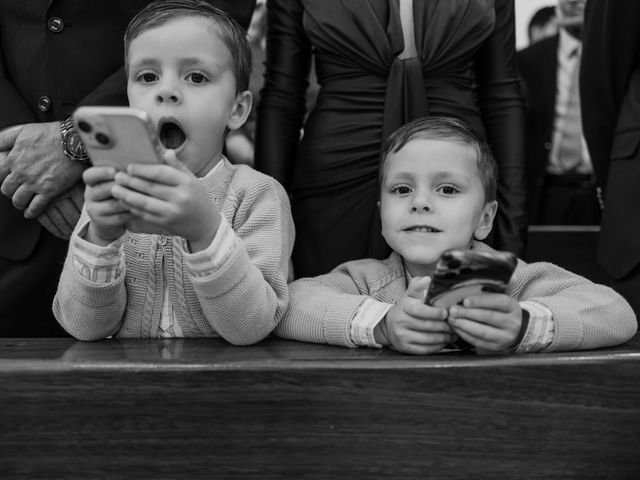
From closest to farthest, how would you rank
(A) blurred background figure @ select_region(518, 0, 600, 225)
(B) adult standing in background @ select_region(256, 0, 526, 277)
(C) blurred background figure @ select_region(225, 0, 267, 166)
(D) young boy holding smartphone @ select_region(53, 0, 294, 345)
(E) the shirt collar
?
(D) young boy holding smartphone @ select_region(53, 0, 294, 345) → (B) adult standing in background @ select_region(256, 0, 526, 277) → (C) blurred background figure @ select_region(225, 0, 267, 166) → (A) blurred background figure @ select_region(518, 0, 600, 225) → (E) the shirt collar

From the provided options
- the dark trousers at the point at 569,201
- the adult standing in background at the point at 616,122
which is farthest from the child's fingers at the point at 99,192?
the dark trousers at the point at 569,201

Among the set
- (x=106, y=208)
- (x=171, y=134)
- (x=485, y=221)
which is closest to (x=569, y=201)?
(x=485, y=221)

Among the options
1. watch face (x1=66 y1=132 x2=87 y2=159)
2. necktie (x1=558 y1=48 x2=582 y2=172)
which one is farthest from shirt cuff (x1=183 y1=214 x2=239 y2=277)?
necktie (x1=558 y1=48 x2=582 y2=172)

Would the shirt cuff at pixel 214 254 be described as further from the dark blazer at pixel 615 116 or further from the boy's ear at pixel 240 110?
the dark blazer at pixel 615 116

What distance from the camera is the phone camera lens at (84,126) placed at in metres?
1.23

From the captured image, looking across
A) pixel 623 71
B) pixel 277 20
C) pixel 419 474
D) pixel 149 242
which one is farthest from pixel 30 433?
pixel 623 71

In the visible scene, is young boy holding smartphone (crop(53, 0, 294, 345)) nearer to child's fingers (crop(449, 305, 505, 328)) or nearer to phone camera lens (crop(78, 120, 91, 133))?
phone camera lens (crop(78, 120, 91, 133))

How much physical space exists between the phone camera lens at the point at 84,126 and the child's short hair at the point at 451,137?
28.6 inches

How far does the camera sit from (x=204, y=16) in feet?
5.67

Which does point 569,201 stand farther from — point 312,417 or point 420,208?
point 312,417

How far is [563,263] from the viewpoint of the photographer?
2926 millimetres

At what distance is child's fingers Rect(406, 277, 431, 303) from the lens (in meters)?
1.47

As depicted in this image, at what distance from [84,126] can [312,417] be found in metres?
0.54

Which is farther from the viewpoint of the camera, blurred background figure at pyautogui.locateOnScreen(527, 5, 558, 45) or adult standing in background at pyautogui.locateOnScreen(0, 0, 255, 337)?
blurred background figure at pyautogui.locateOnScreen(527, 5, 558, 45)
